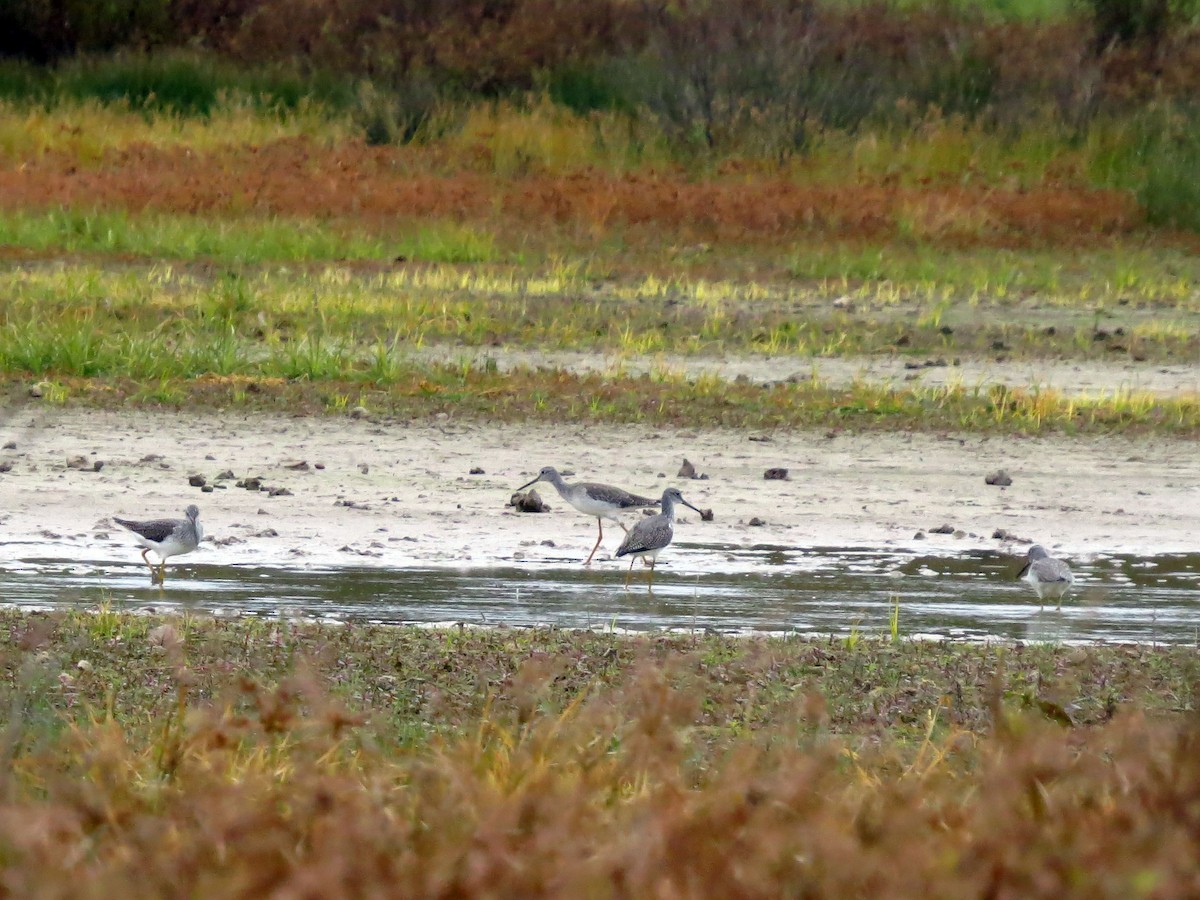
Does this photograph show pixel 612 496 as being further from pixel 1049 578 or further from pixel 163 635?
pixel 163 635

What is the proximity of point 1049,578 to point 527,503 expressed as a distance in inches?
120

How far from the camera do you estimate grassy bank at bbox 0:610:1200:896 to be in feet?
11.4

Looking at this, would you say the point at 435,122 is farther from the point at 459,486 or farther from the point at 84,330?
the point at 459,486

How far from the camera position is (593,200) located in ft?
81.0

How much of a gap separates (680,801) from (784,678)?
3.06 metres

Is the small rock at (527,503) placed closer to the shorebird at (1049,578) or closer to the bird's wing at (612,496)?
the bird's wing at (612,496)

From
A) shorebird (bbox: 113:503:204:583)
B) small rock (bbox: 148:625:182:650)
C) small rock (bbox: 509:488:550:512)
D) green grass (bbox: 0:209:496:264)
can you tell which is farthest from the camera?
green grass (bbox: 0:209:496:264)

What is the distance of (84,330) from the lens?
14.7 m

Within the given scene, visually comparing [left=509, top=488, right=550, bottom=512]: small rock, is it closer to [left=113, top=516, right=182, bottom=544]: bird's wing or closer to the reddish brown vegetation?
[left=113, top=516, right=182, bottom=544]: bird's wing

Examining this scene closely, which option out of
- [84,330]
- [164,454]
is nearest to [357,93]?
[84,330]

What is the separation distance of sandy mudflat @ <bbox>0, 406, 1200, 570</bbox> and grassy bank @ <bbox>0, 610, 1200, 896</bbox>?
2.83m

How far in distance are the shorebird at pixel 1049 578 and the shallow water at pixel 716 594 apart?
8cm

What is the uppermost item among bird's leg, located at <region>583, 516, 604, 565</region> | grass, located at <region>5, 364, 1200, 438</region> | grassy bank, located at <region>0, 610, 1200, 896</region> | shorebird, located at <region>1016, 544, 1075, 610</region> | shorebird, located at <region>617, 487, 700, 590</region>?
grassy bank, located at <region>0, 610, 1200, 896</region>

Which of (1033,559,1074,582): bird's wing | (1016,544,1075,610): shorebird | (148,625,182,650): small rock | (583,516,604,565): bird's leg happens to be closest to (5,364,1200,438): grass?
(583,516,604,565): bird's leg
